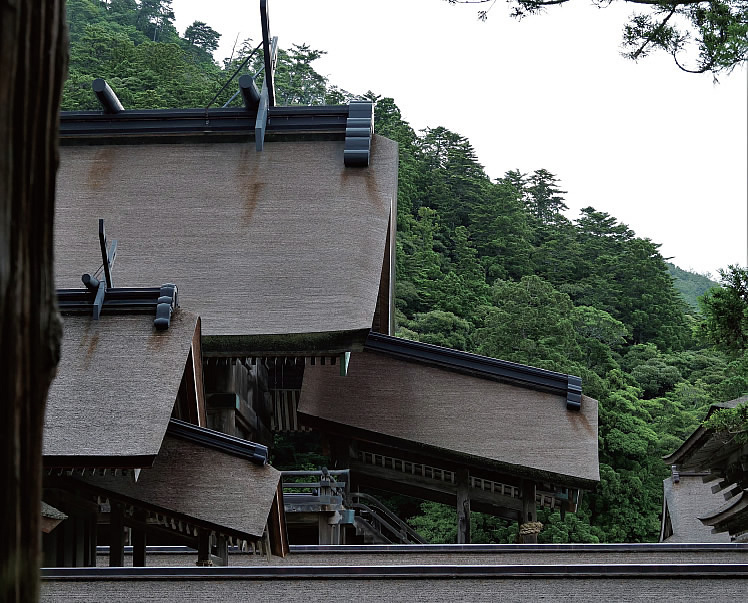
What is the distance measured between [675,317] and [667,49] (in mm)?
34451

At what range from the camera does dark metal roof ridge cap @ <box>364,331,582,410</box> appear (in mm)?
14484

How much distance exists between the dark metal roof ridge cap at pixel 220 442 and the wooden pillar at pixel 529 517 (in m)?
6.18

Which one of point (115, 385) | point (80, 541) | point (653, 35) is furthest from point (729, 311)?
point (80, 541)

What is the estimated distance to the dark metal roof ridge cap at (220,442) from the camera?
8289 millimetres

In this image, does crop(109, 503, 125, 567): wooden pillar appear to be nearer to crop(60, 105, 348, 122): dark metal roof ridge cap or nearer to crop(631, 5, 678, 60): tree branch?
crop(631, 5, 678, 60): tree branch

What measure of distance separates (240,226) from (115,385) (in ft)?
22.3

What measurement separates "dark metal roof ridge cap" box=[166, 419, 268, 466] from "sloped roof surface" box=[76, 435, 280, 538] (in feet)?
0.14

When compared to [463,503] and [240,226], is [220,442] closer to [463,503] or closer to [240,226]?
[463,503]

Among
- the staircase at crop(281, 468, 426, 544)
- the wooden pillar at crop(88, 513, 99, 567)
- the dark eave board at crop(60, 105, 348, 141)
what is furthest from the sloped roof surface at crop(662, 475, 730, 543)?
the wooden pillar at crop(88, 513, 99, 567)

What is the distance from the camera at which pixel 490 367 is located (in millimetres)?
14773

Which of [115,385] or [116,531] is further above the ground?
[115,385]

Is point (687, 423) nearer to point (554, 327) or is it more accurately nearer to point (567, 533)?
point (554, 327)

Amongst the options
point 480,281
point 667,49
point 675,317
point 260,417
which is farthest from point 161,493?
point 675,317

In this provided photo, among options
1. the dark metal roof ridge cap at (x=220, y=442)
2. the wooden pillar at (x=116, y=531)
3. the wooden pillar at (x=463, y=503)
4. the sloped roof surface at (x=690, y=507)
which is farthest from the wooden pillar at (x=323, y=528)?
the sloped roof surface at (x=690, y=507)
